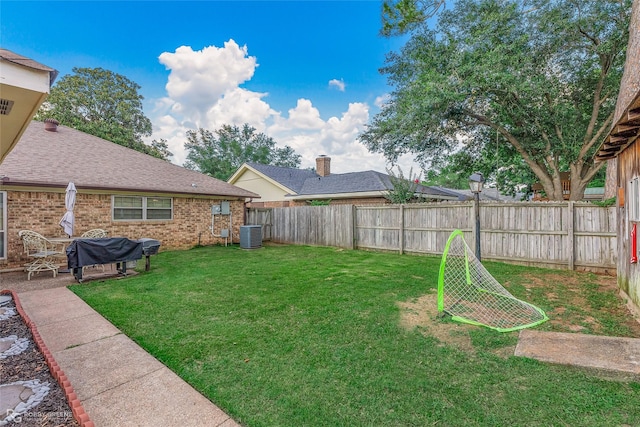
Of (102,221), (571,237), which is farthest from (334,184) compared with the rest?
(571,237)

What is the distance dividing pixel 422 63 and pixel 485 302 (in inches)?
371

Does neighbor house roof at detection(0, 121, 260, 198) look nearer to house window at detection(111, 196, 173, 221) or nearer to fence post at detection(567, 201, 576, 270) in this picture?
house window at detection(111, 196, 173, 221)

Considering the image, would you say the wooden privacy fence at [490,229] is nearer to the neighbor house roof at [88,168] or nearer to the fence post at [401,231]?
the fence post at [401,231]

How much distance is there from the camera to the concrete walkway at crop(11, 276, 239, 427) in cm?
225

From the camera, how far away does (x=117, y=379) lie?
109 inches

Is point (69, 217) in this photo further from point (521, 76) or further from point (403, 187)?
point (521, 76)

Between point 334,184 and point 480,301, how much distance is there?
13271 millimetres

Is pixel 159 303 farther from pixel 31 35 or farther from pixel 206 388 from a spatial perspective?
pixel 31 35

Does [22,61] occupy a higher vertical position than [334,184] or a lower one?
lower

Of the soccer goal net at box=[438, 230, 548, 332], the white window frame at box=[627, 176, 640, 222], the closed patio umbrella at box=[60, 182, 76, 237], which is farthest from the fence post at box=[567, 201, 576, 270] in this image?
the closed patio umbrella at box=[60, 182, 76, 237]

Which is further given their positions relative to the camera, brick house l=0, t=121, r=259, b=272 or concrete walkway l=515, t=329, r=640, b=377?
brick house l=0, t=121, r=259, b=272

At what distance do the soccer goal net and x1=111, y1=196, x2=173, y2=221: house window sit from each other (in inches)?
387

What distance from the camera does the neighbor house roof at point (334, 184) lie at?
15484 mm

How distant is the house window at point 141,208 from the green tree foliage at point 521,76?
912 cm
